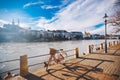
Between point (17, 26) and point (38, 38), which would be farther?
point (17, 26)

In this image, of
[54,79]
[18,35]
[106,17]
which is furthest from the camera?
[18,35]

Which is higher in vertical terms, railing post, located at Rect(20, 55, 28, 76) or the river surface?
railing post, located at Rect(20, 55, 28, 76)

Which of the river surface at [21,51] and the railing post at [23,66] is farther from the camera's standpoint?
the river surface at [21,51]

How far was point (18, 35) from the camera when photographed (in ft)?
491

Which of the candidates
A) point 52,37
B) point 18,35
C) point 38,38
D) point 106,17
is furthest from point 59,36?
point 106,17

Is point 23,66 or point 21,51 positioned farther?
point 21,51

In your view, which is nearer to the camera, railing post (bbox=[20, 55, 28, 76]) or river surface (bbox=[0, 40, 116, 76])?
railing post (bbox=[20, 55, 28, 76])

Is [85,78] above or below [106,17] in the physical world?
below

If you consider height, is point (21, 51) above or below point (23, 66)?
below

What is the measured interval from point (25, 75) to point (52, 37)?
151 m

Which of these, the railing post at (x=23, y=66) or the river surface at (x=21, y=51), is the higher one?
the railing post at (x=23, y=66)

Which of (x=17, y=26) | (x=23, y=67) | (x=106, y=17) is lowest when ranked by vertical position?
(x=23, y=67)

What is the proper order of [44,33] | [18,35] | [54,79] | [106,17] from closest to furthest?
[54,79]
[106,17]
[18,35]
[44,33]

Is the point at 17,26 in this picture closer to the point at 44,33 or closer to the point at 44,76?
the point at 44,33
